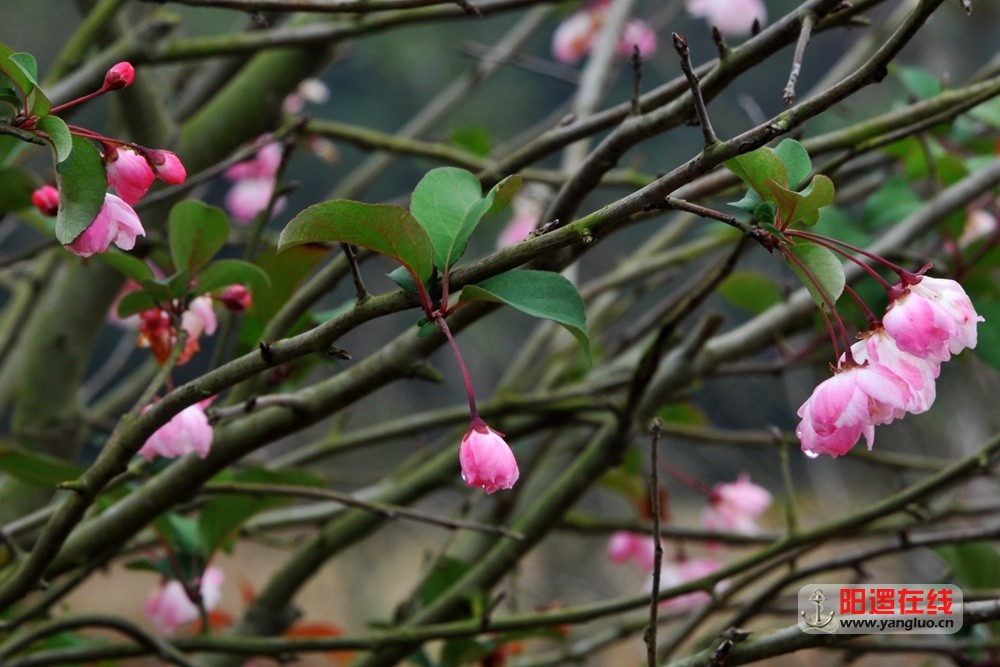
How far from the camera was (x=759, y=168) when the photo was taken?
563 millimetres

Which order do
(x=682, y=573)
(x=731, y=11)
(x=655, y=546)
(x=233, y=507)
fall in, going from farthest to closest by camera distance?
1. (x=731, y=11)
2. (x=682, y=573)
3. (x=233, y=507)
4. (x=655, y=546)

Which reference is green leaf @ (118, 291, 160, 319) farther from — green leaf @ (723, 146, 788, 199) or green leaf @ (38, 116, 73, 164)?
green leaf @ (723, 146, 788, 199)

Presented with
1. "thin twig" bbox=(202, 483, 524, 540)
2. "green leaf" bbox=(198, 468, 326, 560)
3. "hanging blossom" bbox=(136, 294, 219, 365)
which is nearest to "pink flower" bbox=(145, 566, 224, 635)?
"green leaf" bbox=(198, 468, 326, 560)

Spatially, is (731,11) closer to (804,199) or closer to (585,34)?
(585,34)

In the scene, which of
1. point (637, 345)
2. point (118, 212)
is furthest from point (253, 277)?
point (637, 345)

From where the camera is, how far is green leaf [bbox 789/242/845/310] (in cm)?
56

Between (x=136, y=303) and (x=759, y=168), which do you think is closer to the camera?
(x=759, y=168)

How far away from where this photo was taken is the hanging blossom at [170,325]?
83 cm

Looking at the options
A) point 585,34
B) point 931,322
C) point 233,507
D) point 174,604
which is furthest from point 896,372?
point 585,34

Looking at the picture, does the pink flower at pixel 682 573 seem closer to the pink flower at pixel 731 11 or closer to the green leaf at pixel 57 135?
the pink flower at pixel 731 11

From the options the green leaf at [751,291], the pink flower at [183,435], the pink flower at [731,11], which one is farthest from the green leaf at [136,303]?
the pink flower at [731,11]

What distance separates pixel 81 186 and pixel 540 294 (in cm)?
26

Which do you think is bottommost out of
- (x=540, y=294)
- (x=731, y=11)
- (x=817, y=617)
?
(x=817, y=617)

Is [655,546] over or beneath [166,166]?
beneath
